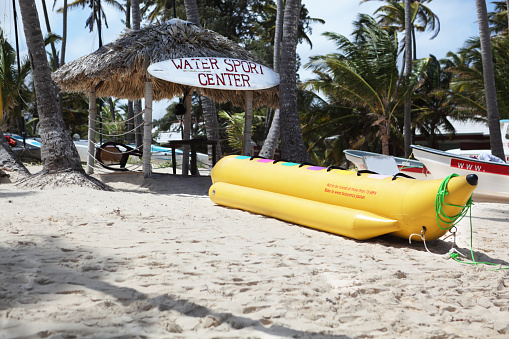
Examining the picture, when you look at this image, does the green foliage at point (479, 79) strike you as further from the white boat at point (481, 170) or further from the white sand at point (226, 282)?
the white sand at point (226, 282)

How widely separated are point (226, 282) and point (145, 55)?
656cm

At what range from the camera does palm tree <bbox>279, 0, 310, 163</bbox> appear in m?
9.48

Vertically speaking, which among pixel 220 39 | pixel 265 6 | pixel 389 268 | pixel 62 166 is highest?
pixel 265 6

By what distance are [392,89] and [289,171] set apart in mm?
10906

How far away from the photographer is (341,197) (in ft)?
16.6

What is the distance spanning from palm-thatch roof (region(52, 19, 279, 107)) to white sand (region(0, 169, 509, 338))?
422cm

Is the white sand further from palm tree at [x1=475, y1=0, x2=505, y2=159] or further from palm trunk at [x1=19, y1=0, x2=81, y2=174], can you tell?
palm tree at [x1=475, y1=0, x2=505, y2=159]

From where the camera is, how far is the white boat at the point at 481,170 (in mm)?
7332

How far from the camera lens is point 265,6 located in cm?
2381

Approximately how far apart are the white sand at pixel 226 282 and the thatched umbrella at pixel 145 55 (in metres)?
4.22

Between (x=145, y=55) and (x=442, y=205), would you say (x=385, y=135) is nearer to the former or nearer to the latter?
(x=145, y=55)

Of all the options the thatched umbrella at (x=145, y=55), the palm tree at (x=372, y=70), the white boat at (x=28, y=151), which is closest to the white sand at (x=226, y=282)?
the thatched umbrella at (x=145, y=55)

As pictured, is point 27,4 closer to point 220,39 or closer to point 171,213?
point 220,39

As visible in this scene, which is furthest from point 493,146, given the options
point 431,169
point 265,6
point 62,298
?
point 265,6
